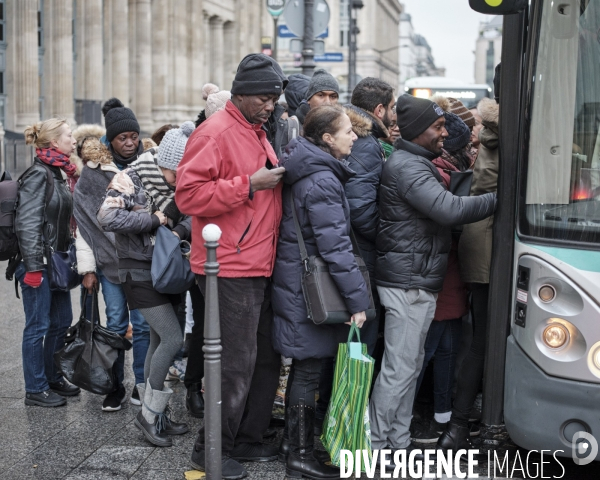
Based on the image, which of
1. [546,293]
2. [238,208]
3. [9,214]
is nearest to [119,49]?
[9,214]

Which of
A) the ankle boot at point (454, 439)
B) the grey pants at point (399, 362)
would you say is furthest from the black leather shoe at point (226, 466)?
the ankle boot at point (454, 439)

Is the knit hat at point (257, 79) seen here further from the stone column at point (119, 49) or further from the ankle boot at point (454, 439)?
the stone column at point (119, 49)

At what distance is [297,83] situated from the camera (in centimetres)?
763

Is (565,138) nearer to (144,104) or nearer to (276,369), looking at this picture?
(276,369)

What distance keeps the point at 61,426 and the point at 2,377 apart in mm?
1405

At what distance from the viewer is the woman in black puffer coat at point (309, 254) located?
491 centimetres

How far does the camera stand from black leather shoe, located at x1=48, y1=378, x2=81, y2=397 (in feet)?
22.0

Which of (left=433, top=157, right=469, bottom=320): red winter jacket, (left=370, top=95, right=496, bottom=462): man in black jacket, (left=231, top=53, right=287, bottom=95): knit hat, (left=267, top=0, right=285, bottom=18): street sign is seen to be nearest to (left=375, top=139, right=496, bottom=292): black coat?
(left=370, top=95, right=496, bottom=462): man in black jacket

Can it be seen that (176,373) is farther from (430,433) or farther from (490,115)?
(490,115)

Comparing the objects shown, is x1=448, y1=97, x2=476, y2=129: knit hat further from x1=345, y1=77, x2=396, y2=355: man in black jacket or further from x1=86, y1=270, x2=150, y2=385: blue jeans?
x1=86, y1=270, x2=150, y2=385: blue jeans

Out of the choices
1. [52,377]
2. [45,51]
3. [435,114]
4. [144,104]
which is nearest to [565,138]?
[435,114]

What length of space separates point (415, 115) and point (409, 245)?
2.47 ft

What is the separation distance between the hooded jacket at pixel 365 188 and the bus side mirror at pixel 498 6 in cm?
124

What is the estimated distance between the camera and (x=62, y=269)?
20.7 feet
